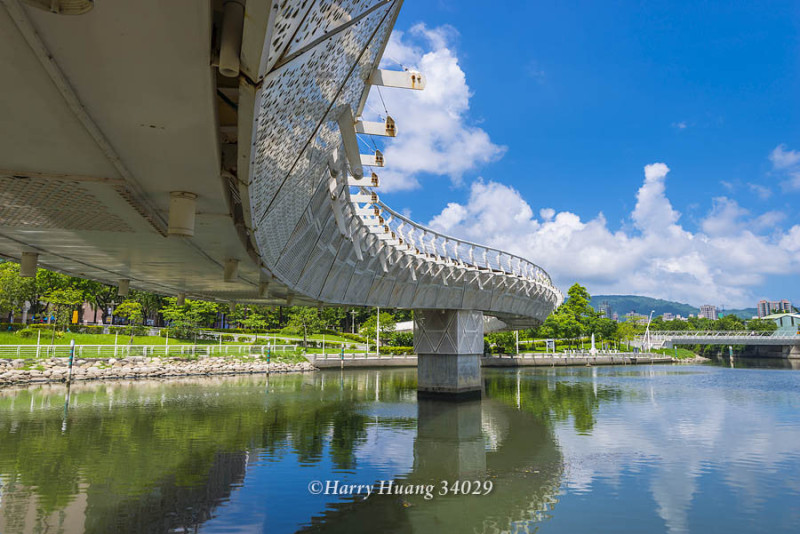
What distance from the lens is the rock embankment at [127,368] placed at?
3441 cm

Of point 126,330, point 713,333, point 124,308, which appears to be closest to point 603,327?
point 713,333

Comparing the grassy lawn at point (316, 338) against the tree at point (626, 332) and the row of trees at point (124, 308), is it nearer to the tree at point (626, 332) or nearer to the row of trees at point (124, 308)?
the row of trees at point (124, 308)

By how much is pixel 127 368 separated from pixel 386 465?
3126cm

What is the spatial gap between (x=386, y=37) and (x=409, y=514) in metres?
10.5

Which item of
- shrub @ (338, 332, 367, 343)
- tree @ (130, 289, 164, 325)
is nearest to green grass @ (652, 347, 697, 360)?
shrub @ (338, 332, 367, 343)

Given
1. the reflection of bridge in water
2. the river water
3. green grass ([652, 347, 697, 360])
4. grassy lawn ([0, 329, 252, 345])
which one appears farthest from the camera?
the reflection of bridge in water

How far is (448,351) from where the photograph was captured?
33469 mm

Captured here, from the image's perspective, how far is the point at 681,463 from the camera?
16.9m

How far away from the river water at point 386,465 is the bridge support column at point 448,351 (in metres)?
2.56

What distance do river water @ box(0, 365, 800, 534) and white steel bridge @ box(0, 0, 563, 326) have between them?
19.1 feet

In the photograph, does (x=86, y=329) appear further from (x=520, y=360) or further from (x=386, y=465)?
(x=386, y=465)

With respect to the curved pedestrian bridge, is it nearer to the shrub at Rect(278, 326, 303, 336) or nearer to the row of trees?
the row of trees

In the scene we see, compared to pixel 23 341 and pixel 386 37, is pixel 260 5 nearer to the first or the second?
pixel 386 37

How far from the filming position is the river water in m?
11.8
